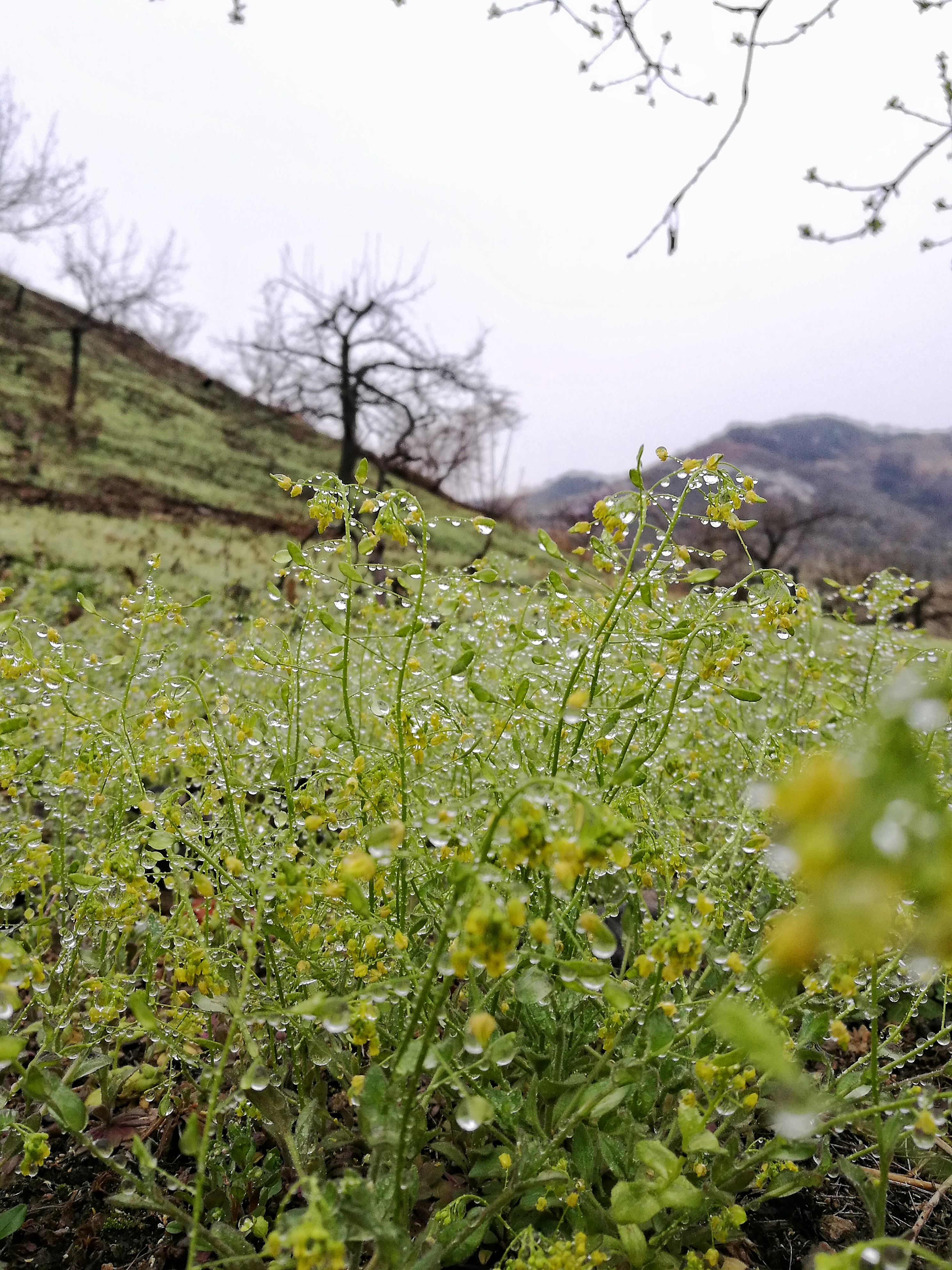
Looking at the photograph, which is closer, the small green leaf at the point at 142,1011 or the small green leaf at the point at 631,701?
the small green leaf at the point at 142,1011

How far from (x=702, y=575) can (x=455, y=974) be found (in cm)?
79

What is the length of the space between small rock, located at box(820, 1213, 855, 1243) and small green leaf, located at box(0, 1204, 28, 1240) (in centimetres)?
160

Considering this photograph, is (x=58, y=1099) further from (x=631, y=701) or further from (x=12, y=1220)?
(x=631, y=701)

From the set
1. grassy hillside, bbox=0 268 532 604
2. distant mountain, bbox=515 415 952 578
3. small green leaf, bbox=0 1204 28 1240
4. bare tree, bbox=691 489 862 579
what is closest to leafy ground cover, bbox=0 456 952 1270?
small green leaf, bbox=0 1204 28 1240

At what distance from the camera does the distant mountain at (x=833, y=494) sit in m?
14.0

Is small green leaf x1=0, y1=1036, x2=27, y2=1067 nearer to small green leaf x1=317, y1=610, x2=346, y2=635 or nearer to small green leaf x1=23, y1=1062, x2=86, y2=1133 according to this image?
small green leaf x1=23, y1=1062, x2=86, y2=1133

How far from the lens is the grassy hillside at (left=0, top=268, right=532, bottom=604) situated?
8109 mm

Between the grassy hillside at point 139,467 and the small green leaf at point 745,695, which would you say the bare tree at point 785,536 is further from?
the small green leaf at point 745,695

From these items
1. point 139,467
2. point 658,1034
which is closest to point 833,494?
point 139,467

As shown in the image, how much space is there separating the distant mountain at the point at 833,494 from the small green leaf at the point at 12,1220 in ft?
5.97

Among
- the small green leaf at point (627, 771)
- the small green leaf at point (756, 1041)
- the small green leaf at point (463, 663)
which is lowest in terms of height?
the small green leaf at point (756, 1041)

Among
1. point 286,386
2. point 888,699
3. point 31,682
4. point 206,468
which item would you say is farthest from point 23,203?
point 888,699

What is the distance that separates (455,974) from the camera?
81cm

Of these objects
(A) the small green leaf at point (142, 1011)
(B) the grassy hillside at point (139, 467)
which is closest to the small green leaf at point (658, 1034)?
(A) the small green leaf at point (142, 1011)
